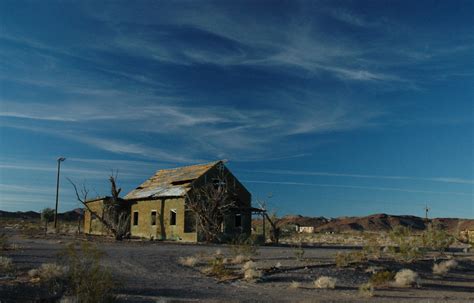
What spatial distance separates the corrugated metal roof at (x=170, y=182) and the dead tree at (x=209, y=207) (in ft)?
2.97

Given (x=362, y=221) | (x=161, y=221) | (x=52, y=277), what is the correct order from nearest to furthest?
(x=52, y=277) → (x=161, y=221) → (x=362, y=221)

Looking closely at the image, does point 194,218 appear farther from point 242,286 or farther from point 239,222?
point 242,286

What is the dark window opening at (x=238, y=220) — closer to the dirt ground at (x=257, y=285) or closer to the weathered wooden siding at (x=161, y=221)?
the weathered wooden siding at (x=161, y=221)

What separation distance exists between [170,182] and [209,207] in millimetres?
5926

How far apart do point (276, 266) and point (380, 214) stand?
100 m

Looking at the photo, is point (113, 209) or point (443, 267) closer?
point (443, 267)

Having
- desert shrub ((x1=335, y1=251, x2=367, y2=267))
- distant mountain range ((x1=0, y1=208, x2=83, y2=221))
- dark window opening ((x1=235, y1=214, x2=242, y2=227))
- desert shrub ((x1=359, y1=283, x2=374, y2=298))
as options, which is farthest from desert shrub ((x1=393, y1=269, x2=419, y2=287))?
distant mountain range ((x1=0, y1=208, x2=83, y2=221))

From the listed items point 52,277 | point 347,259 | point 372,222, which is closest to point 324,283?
point 347,259

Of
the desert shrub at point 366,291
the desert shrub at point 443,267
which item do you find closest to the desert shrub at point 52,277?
the desert shrub at point 366,291

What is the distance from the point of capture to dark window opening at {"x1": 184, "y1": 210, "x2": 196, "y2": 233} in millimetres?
33000

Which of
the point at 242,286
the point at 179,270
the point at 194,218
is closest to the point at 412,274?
the point at 242,286

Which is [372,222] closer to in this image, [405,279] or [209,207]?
[209,207]

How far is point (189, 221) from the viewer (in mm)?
33188

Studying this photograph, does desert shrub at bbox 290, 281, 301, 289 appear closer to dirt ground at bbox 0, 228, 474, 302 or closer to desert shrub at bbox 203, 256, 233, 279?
dirt ground at bbox 0, 228, 474, 302
